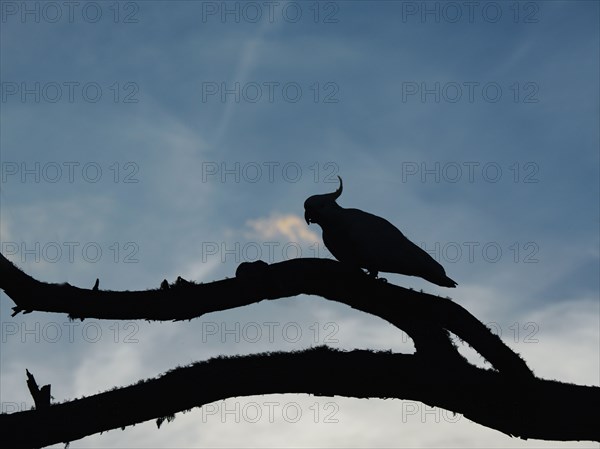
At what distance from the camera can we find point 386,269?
731 cm

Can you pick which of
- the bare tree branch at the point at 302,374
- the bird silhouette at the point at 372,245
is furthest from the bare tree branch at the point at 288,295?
the bird silhouette at the point at 372,245

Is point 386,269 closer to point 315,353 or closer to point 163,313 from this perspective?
point 315,353

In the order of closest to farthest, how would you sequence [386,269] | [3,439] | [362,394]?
[3,439]
[362,394]
[386,269]

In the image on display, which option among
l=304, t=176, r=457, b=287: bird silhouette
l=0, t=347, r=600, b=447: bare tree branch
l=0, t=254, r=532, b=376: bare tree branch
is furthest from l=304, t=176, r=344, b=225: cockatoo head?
l=0, t=347, r=600, b=447: bare tree branch

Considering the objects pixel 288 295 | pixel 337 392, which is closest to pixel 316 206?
pixel 288 295

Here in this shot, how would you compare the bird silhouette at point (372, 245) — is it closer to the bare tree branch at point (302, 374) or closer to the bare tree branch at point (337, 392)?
the bare tree branch at point (302, 374)

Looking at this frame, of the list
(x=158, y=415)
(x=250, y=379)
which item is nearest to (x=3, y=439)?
(x=158, y=415)

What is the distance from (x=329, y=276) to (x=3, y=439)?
280 cm

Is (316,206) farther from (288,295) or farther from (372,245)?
(288,295)

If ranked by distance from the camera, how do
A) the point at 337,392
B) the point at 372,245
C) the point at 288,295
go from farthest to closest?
the point at 372,245 → the point at 288,295 → the point at 337,392

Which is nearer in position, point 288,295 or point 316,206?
point 288,295

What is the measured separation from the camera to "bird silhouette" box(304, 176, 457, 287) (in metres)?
7.13

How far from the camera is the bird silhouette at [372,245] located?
7129 mm

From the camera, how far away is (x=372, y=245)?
23.2ft
